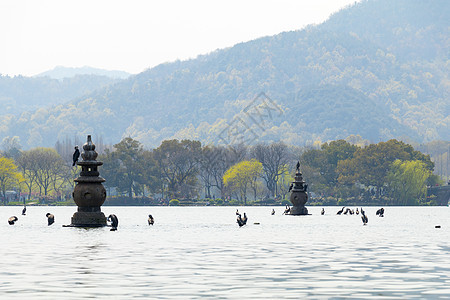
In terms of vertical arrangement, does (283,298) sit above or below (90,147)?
below

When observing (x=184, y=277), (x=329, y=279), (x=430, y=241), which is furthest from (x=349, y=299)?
(x=430, y=241)

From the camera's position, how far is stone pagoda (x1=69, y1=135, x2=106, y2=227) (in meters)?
70.2

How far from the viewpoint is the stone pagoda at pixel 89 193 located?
230 feet

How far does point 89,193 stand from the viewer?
70.1 meters

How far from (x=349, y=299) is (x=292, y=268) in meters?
10.1

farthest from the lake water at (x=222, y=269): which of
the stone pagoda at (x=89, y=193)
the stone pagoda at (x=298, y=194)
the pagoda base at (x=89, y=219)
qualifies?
the stone pagoda at (x=298, y=194)

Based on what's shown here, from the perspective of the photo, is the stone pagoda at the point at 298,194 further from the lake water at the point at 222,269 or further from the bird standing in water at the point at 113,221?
the lake water at the point at 222,269

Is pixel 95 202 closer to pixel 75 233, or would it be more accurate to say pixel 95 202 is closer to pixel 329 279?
pixel 75 233

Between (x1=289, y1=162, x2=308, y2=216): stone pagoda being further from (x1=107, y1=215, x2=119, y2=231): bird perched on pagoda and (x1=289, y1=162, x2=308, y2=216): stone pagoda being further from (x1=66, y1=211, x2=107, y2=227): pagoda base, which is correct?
(x1=66, y1=211, x2=107, y2=227): pagoda base

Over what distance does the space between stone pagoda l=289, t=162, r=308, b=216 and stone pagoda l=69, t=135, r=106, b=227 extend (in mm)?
39041

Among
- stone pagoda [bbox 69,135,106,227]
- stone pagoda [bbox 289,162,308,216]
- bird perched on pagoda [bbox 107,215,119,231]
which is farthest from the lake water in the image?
stone pagoda [bbox 289,162,308,216]

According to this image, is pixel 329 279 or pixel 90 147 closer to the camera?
pixel 329 279

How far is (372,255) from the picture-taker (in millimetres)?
44469

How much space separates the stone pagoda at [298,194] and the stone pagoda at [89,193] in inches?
1537
